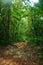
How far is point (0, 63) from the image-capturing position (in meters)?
5.83

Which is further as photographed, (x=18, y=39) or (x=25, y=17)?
(x=25, y=17)

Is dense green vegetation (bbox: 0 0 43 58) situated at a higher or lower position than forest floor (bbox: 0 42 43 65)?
higher

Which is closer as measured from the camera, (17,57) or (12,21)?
(17,57)

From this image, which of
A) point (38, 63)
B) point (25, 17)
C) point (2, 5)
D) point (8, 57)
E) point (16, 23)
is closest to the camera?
point (38, 63)

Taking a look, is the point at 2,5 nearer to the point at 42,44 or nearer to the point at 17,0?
the point at 17,0

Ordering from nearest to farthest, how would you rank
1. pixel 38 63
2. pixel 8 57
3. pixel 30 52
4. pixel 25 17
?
pixel 38 63 < pixel 8 57 < pixel 30 52 < pixel 25 17

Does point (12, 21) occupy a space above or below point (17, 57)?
above

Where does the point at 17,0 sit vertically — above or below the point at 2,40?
above

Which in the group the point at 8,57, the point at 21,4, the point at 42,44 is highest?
the point at 21,4

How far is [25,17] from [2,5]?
2.08 meters

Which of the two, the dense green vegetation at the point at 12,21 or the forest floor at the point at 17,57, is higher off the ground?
the dense green vegetation at the point at 12,21

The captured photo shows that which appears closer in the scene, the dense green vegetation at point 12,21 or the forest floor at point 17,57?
the forest floor at point 17,57

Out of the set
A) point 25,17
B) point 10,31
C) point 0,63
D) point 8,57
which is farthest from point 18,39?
point 0,63

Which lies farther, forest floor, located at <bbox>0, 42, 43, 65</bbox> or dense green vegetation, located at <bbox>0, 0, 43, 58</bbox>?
dense green vegetation, located at <bbox>0, 0, 43, 58</bbox>
